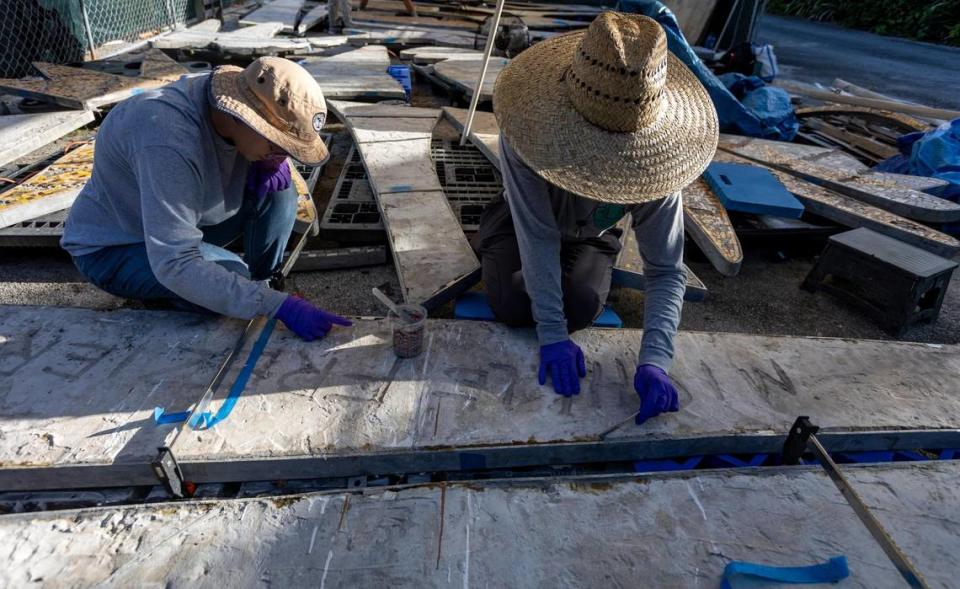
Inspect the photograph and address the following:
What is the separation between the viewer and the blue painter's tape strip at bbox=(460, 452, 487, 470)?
156cm

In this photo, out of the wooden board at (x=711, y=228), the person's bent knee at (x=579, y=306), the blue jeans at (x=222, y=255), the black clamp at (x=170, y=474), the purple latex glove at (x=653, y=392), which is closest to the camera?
the black clamp at (x=170, y=474)

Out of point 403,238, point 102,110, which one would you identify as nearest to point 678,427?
point 403,238

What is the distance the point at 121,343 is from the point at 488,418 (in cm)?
A: 131

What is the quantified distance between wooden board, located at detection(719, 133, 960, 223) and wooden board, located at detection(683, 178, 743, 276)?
0.82 metres

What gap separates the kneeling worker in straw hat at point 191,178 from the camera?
1589 mm

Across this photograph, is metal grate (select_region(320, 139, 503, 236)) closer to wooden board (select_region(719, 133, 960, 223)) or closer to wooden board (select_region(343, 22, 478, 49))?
wooden board (select_region(719, 133, 960, 223))

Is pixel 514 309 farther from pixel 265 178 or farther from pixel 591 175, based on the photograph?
pixel 265 178

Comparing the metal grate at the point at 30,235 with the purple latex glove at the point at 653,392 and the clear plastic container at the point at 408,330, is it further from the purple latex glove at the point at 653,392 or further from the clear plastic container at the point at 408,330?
the purple latex glove at the point at 653,392

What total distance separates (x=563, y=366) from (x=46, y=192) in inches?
107

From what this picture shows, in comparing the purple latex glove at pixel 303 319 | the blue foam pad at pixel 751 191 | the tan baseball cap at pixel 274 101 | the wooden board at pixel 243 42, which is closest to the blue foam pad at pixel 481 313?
the purple latex glove at pixel 303 319

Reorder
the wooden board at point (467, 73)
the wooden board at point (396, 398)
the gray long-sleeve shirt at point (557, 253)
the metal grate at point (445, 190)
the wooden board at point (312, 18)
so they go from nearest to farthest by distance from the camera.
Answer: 1. the wooden board at point (396, 398)
2. the gray long-sleeve shirt at point (557, 253)
3. the metal grate at point (445, 190)
4. the wooden board at point (467, 73)
5. the wooden board at point (312, 18)

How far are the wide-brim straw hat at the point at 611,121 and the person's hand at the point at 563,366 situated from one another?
540 mm

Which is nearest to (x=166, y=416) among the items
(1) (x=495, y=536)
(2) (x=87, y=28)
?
(1) (x=495, y=536)

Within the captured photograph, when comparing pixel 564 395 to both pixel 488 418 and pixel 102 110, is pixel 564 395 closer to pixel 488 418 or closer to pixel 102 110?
pixel 488 418
